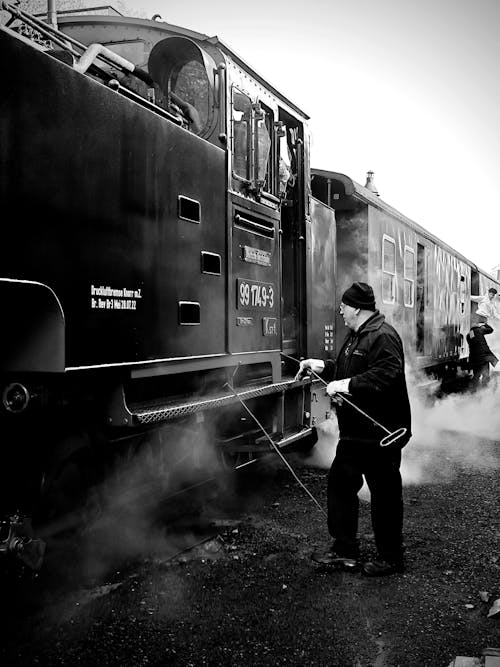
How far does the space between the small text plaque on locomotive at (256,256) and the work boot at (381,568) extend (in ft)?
7.69

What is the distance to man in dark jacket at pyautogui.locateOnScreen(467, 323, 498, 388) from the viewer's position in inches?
514

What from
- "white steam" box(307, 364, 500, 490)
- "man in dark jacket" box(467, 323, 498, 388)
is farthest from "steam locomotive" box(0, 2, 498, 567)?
"man in dark jacket" box(467, 323, 498, 388)

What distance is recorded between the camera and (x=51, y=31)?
3.51 m

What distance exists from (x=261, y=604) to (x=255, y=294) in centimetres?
246

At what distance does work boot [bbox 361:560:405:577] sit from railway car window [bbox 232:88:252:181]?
2872 mm

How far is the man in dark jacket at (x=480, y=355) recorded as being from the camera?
42.9 ft

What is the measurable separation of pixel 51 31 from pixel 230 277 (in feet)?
6.55

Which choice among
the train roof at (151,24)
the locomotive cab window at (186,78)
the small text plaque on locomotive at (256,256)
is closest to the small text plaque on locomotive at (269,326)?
the small text plaque on locomotive at (256,256)

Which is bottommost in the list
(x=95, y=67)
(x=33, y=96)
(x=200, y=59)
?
(x=33, y=96)

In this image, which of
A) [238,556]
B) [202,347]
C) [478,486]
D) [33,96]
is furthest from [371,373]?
[478,486]

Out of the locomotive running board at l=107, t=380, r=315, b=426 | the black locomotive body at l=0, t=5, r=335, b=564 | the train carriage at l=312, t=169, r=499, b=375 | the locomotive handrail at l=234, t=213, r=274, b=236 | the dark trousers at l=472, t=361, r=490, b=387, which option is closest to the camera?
the black locomotive body at l=0, t=5, r=335, b=564

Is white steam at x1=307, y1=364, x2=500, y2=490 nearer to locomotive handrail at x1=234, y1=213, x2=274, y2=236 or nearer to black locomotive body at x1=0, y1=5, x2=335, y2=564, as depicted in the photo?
black locomotive body at x1=0, y1=5, x2=335, y2=564

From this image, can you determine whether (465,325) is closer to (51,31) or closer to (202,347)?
(202,347)

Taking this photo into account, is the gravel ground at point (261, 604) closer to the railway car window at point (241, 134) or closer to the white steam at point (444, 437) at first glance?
the white steam at point (444, 437)
